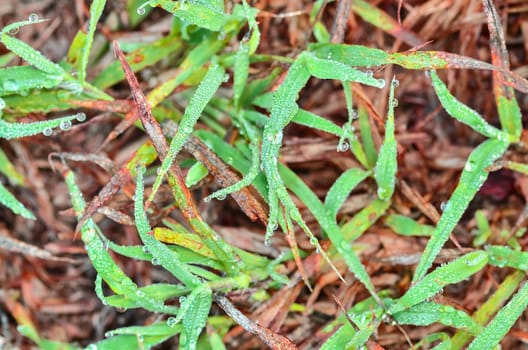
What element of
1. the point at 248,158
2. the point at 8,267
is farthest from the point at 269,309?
the point at 8,267

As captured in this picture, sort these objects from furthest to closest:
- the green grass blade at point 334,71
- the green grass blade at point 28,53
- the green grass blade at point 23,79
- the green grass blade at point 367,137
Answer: the green grass blade at point 367,137 → the green grass blade at point 23,79 → the green grass blade at point 28,53 → the green grass blade at point 334,71

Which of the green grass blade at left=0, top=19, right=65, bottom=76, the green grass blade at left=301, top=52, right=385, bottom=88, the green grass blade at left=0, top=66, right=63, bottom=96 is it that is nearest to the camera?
the green grass blade at left=301, top=52, right=385, bottom=88

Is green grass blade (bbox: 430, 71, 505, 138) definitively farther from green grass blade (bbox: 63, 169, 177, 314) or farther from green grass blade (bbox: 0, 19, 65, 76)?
green grass blade (bbox: 0, 19, 65, 76)

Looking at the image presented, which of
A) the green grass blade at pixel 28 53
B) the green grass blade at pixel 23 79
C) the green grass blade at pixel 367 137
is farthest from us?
the green grass blade at pixel 367 137

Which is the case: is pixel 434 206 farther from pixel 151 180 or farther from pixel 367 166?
pixel 151 180

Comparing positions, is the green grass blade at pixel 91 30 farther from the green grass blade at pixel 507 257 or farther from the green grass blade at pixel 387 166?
the green grass blade at pixel 507 257

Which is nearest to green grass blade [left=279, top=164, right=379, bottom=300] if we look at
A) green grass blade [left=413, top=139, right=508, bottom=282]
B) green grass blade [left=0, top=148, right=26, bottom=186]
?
green grass blade [left=413, top=139, right=508, bottom=282]

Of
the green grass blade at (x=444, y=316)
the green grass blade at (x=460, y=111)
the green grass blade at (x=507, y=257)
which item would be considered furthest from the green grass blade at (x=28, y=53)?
the green grass blade at (x=507, y=257)
